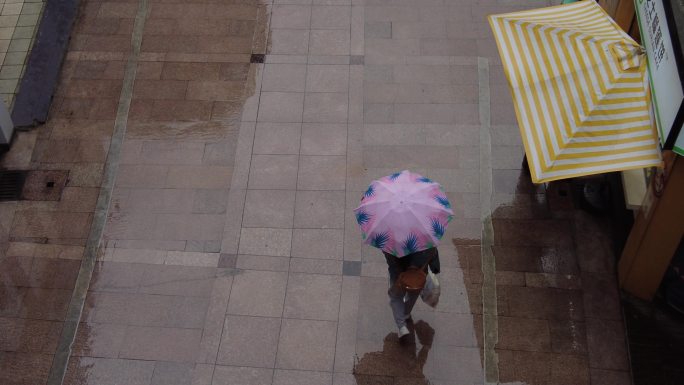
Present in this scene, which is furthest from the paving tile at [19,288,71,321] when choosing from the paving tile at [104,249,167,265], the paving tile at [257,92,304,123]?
the paving tile at [257,92,304,123]

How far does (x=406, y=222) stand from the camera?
246 inches

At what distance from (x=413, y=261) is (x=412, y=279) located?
0.59 feet

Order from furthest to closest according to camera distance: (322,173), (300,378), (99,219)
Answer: (322,173)
(99,219)
(300,378)

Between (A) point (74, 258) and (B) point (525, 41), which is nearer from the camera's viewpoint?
(B) point (525, 41)

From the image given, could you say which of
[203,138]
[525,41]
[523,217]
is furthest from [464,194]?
[203,138]

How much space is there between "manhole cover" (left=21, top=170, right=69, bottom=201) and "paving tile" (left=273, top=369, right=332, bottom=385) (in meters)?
4.27

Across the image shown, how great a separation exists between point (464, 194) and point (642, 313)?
8.76ft

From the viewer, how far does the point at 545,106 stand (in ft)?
24.5

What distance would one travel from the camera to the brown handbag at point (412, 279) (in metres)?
6.61

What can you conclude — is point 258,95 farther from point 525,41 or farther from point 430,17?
point 525,41

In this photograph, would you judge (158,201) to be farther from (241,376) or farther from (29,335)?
(241,376)

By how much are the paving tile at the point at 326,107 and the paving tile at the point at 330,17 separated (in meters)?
1.58

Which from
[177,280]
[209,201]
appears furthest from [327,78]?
[177,280]

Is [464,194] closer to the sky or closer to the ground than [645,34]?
closer to the ground
